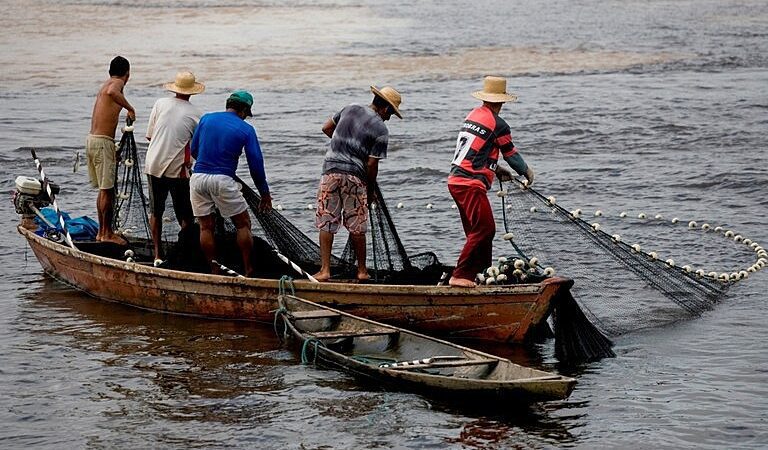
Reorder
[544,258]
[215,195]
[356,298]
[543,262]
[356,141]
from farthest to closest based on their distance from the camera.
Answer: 1. [543,262]
2. [544,258]
3. [215,195]
4. [356,141]
5. [356,298]

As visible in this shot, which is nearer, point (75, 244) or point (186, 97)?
point (186, 97)

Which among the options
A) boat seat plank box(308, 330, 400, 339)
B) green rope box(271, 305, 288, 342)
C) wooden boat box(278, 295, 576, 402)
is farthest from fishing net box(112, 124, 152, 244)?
boat seat plank box(308, 330, 400, 339)

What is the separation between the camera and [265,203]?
9.94 meters

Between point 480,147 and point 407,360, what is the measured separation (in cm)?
174

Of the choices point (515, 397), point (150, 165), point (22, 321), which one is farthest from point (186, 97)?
point (515, 397)

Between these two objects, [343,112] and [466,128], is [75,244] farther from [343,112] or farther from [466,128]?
[466,128]

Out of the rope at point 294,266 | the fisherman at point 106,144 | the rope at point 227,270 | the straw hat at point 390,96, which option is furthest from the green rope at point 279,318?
the fisherman at point 106,144

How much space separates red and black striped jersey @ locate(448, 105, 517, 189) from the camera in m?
9.09

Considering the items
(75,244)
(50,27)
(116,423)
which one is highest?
(50,27)

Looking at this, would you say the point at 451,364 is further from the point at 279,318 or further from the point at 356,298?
the point at 279,318

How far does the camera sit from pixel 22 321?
1041cm

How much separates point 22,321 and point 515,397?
482cm

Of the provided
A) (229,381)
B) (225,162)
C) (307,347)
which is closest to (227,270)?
(225,162)

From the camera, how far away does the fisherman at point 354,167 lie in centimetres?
947
